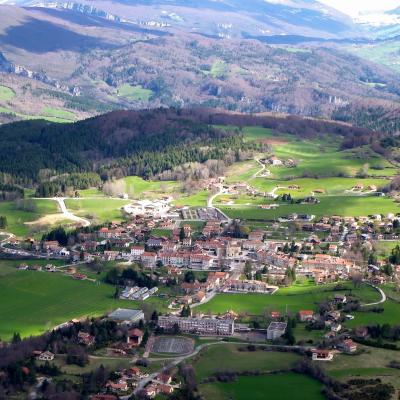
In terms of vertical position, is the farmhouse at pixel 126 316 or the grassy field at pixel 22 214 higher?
the farmhouse at pixel 126 316

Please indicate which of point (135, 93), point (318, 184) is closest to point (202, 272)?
point (318, 184)

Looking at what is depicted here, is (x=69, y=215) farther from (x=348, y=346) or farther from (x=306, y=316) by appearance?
(x=348, y=346)

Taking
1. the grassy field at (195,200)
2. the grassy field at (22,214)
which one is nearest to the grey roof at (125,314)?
the grassy field at (22,214)

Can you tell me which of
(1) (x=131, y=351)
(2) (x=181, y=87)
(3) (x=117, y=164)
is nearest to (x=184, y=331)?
(1) (x=131, y=351)

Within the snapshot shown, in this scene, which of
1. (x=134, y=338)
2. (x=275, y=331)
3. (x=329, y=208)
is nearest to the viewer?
(x=134, y=338)

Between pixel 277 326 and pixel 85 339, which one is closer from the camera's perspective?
pixel 85 339

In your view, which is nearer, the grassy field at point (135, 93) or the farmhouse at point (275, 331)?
the farmhouse at point (275, 331)

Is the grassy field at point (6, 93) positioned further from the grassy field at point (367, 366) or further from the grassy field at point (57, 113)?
the grassy field at point (367, 366)

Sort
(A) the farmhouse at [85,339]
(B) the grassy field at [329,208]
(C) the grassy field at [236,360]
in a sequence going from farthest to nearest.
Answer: (B) the grassy field at [329,208]
(A) the farmhouse at [85,339]
(C) the grassy field at [236,360]
